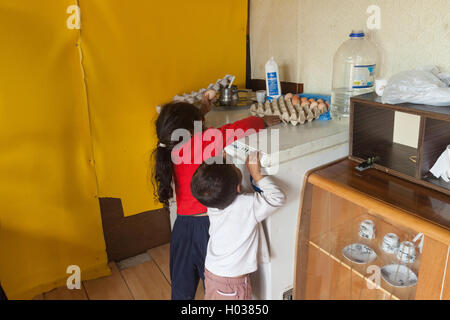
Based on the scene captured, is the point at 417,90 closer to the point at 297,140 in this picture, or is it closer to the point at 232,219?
the point at 297,140

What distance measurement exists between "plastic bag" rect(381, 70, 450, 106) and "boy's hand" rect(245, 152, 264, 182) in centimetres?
43

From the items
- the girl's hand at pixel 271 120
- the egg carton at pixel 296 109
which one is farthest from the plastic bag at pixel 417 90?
the girl's hand at pixel 271 120

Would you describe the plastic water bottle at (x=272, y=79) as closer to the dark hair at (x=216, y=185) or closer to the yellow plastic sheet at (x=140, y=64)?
the yellow plastic sheet at (x=140, y=64)

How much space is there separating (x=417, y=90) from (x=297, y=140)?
391mm

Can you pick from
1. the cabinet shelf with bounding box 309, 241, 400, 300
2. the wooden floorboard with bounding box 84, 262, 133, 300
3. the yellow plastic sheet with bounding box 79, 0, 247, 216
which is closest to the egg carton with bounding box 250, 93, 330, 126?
the cabinet shelf with bounding box 309, 241, 400, 300

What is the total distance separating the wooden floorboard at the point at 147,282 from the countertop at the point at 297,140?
0.94 metres

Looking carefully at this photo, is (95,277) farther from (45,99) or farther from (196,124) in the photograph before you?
(196,124)

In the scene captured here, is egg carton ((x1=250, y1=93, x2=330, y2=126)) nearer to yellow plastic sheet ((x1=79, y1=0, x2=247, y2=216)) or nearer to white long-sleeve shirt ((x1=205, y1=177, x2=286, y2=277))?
white long-sleeve shirt ((x1=205, y1=177, x2=286, y2=277))

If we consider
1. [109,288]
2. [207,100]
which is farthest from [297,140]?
[109,288]

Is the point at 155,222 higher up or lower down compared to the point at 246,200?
lower down

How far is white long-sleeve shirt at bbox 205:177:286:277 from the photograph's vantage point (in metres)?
1.15
